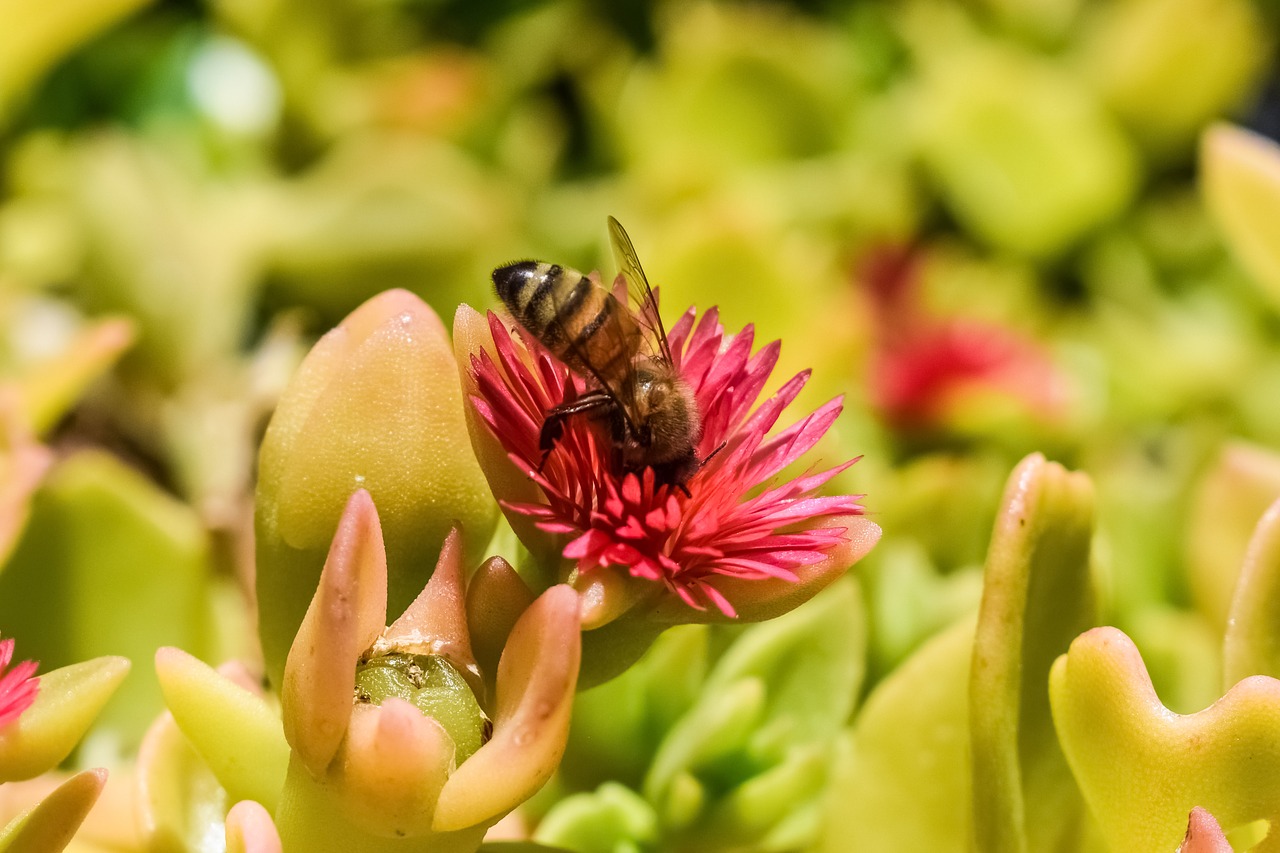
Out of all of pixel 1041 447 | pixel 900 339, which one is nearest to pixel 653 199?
pixel 900 339

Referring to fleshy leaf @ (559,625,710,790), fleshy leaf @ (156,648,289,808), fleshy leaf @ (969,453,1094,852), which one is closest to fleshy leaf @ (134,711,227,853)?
fleshy leaf @ (156,648,289,808)

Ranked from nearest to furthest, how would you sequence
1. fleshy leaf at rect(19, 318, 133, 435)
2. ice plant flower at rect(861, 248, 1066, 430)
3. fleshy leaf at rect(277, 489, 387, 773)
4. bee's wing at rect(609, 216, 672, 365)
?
fleshy leaf at rect(277, 489, 387, 773) → bee's wing at rect(609, 216, 672, 365) → fleshy leaf at rect(19, 318, 133, 435) → ice plant flower at rect(861, 248, 1066, 430)

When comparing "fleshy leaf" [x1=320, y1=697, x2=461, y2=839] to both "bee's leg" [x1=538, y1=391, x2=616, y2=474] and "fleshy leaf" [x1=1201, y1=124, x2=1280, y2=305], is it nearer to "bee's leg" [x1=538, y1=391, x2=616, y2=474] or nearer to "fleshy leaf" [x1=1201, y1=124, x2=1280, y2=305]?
"bee's leg" [x1=538, y1=391, x2=616, y2=474]

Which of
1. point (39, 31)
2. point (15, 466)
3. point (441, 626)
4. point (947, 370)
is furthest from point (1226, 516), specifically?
point (39, 31)

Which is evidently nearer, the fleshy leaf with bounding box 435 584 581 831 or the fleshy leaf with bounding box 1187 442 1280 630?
the fleshy leaf with bounding box 435 584 581 831

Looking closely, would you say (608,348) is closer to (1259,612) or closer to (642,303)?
(642,303)

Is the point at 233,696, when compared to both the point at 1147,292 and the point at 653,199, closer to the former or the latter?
the point at 653,199

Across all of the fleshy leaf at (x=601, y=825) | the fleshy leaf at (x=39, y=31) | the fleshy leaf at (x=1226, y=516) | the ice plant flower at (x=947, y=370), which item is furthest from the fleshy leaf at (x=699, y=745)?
the fleshy leaf at (x=39, y=31)
